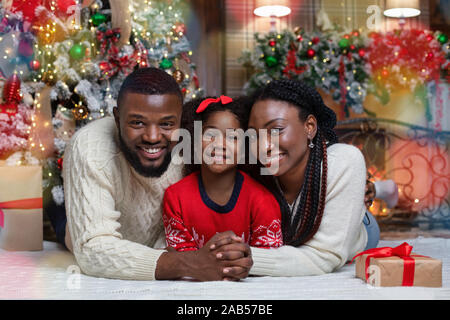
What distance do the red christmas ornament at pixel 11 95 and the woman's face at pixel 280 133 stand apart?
5.66 ft

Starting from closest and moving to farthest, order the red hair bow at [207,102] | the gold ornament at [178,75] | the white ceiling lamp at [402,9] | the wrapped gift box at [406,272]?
the wrapped gift box at [406,272]
the red hair bow at [207,102]
the gold ornament at [178,75]
the white ceiling lamp at [402,9]

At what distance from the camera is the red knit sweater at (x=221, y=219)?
68.4 inches

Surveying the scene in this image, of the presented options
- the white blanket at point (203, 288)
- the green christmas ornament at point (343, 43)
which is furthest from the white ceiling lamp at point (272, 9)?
the white blanket at point (203, 288)

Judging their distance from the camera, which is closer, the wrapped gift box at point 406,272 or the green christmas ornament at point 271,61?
the wrapped gift box at point 406,272

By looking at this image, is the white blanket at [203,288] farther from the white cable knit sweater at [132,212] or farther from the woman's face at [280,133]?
the woman's face at [280,133]

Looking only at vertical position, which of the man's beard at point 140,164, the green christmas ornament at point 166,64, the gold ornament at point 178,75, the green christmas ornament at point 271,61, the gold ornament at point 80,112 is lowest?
the man's beard at point 140,164

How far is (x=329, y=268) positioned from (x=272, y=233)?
0.24 metres

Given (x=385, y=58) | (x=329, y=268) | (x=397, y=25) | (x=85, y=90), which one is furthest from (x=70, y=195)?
(x=397, y=25)

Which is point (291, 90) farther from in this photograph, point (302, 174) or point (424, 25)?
point (424, 25)

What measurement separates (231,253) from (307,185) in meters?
0.41

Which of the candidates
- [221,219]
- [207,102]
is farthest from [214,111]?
[221,219]

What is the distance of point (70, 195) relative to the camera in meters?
1.76

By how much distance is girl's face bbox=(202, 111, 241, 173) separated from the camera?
1.77m

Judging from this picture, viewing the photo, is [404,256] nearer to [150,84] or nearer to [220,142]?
[220,142]
